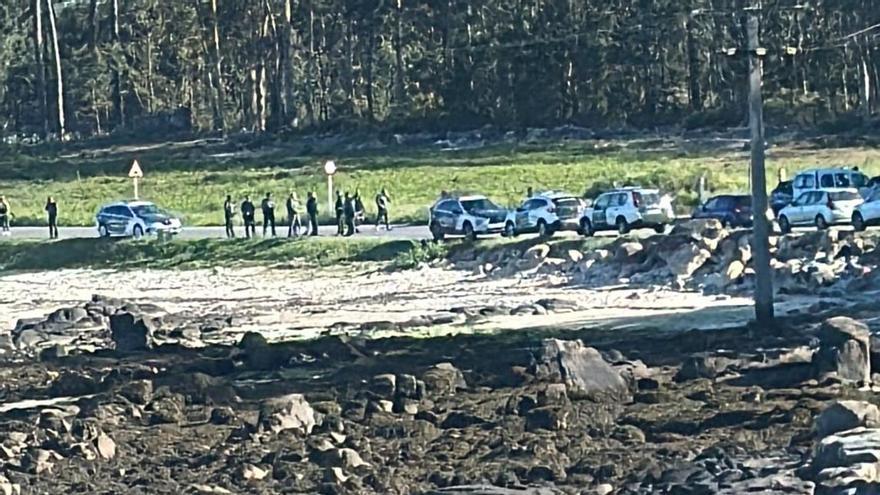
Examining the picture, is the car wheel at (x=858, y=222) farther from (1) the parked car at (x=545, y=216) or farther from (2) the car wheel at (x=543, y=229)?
(2) the car wheel at (x=543, y=229)

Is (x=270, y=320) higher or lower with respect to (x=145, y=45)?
lower

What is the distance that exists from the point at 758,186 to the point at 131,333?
11.4 meters

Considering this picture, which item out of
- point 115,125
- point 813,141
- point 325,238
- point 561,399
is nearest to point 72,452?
Answer: point 561,399

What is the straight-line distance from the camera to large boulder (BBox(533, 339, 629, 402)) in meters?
24.0

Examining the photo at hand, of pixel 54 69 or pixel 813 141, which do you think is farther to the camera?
pixel 54 69

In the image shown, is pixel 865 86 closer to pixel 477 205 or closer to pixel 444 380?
pixel 477 205

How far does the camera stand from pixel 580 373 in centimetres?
2455

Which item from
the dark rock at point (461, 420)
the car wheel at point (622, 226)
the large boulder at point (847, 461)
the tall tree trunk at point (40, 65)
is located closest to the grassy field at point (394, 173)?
the car wheel at point (622, 226)

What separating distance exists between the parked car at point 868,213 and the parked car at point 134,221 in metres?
21.1

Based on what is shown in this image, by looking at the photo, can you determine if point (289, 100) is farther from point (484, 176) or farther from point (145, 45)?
point (484, 176)

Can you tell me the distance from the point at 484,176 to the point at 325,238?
1660cm

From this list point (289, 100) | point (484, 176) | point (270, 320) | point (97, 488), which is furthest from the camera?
point (289, 100)

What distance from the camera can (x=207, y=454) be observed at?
21.1 metres

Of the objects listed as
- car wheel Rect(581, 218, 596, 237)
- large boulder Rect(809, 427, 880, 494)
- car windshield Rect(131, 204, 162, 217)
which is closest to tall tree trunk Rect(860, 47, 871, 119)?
car wheel Rect(581, 218, 596, 237)
